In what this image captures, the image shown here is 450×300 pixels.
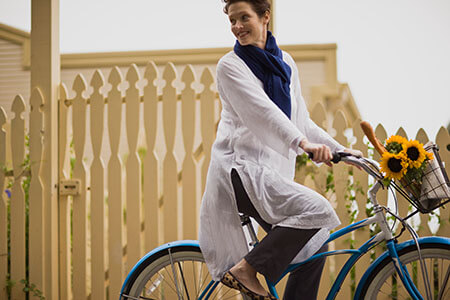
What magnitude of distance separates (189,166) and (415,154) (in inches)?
80.6

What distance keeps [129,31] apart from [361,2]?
6.85m

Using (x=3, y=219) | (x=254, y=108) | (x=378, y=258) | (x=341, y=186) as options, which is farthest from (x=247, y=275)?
(x=3, y=219)

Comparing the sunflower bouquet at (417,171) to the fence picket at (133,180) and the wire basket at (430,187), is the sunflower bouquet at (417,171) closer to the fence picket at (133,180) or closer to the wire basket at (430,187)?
the wire basket at (430,187)

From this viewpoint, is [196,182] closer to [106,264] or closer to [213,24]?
[106,264]

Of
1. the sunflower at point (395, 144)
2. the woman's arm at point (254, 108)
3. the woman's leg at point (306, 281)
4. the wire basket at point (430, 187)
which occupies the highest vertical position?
the woman's arm at point (254, 108)

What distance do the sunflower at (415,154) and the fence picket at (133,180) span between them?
2.30 meters

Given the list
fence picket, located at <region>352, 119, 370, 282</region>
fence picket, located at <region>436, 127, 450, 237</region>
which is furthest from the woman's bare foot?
fence picket, located at <region>436, 127, 450, 237</region>

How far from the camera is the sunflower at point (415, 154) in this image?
7.10 ft

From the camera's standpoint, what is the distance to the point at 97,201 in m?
4.07

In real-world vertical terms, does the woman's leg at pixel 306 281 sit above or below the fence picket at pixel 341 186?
below

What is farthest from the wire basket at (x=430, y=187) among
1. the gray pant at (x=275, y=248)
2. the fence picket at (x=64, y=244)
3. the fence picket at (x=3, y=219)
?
the fence picket at (x=3, y=219)

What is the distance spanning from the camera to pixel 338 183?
12.5 ft

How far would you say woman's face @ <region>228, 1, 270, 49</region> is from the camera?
7.91 feet

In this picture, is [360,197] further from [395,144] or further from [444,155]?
[395,144]
